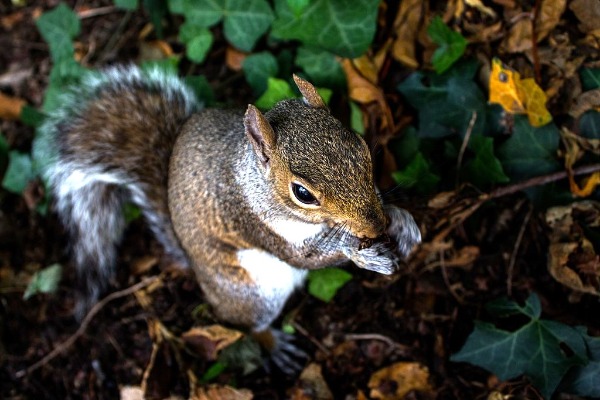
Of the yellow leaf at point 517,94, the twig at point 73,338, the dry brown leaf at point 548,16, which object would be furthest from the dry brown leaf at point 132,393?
the dry brown leaf at point 548,16

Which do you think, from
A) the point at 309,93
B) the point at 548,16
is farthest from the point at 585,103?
the point at 309,93

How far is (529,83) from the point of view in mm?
2012

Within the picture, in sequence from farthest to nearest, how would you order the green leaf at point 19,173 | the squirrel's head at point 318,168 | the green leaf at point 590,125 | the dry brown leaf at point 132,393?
the green leaf at point 19,173 < the dry brown leaf at point 132,393 < the green leaf at point 590,125 < the squirrel's head at point 318,168

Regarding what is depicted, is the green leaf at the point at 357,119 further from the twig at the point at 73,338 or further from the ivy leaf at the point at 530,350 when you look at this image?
the twig at the point at 73,338

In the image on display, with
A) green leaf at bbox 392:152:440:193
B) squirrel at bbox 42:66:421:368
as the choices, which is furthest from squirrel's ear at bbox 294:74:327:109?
green leaf at bbox 392:152:440:193

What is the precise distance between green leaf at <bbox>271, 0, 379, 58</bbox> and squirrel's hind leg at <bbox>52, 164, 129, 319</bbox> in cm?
84

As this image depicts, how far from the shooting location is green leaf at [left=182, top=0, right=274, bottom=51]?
238 centimetres

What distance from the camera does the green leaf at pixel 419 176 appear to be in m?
2.11

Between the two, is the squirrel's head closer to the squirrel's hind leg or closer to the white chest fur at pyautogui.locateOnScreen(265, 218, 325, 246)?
the white chest fur at pyautogui.locateOnScreen(265, 218, 325, 246)

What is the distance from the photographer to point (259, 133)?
5.43 feet

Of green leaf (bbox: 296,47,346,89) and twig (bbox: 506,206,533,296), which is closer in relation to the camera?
twig (bbox: 506,206,533,296)

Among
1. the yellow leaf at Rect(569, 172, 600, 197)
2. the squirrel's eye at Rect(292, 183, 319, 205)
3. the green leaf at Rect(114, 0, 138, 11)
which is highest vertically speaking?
the green leaf at Rect(114, 0, 138, 11)

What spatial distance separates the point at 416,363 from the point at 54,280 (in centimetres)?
147

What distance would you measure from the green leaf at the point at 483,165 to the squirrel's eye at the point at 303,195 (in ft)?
2.27
